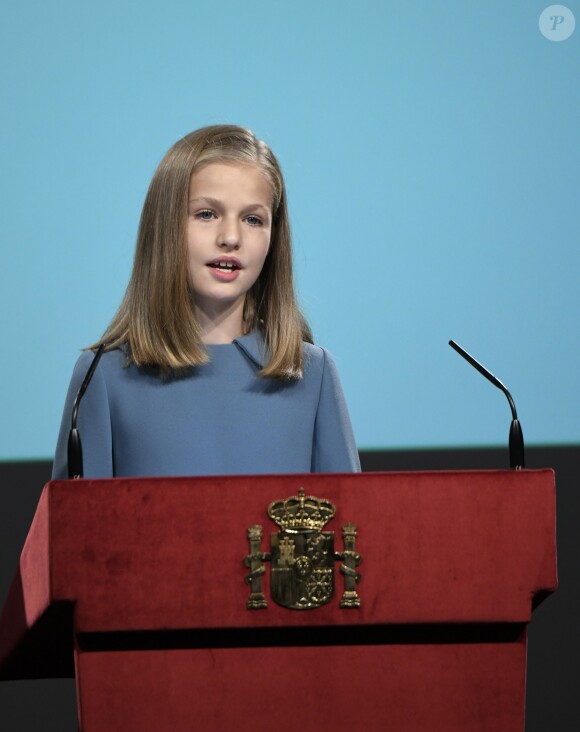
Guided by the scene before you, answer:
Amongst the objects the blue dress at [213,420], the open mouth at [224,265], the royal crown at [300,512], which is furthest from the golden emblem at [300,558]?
the open mouth at [224,265]

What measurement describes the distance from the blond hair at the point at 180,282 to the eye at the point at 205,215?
0.02m

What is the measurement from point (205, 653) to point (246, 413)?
62cm

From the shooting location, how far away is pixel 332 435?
213 cm

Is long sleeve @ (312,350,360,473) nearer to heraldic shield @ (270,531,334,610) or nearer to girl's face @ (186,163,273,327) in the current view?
girl's face @ (186,163,273,327)

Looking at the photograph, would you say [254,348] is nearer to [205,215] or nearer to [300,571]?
[205,215]

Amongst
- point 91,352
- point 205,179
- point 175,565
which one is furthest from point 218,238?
point 175,565

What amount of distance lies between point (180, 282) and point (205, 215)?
0.11m

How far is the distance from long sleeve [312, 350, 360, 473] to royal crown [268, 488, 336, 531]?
24.1 inches

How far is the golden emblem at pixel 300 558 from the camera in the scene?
1494mm

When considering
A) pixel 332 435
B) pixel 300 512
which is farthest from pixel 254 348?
pixel 300 512

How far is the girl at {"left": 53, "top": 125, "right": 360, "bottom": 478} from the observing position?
6.65 ft

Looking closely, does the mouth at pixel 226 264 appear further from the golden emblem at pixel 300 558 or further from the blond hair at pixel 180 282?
the golden emblem at pixel 300 558

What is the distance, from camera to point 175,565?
1.49 m

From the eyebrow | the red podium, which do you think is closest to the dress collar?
the eyebrow
